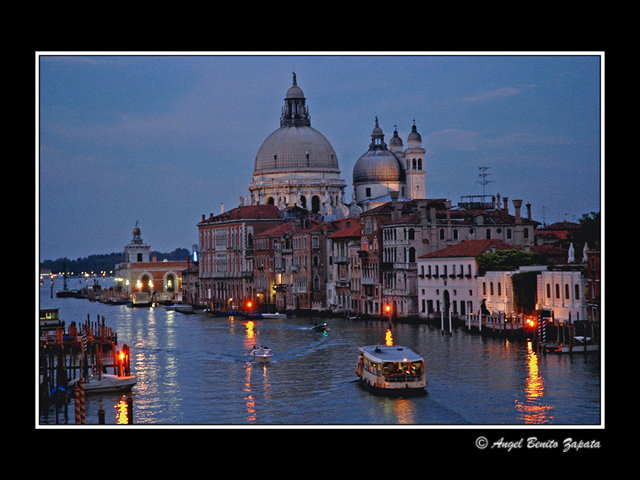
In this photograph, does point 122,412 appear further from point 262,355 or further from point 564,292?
point 564,292

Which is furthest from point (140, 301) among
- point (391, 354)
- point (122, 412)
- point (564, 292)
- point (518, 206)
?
point (122, 412)

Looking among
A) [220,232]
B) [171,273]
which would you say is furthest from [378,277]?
[171,273]

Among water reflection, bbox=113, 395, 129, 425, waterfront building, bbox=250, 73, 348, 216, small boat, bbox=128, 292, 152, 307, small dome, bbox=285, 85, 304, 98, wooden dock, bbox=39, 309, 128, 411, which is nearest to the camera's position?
water reflection, bbox=113, 395, 129, 425

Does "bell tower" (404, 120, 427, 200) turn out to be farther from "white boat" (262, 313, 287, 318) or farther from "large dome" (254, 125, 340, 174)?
"white boat" (262, 313, 287, 318)

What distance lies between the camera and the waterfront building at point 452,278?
39.9 meters

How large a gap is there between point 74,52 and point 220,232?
5611 centimetres

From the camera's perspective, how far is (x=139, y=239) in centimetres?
10062

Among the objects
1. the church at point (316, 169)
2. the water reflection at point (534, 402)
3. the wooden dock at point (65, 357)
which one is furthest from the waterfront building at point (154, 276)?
the water reflection at point (534, 402)

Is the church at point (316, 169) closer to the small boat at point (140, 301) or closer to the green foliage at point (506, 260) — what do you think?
the small boat at point (140, 301)

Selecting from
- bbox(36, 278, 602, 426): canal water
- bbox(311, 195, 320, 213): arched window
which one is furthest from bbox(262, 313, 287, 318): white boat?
bbox(311, 195, 320, 213): arched window

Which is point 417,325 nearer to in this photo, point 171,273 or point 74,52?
point 74,52

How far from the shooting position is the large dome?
7612 centimetres

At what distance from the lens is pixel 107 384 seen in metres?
24.3

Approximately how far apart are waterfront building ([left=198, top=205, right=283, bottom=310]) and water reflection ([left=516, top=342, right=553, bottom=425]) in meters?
37.1
